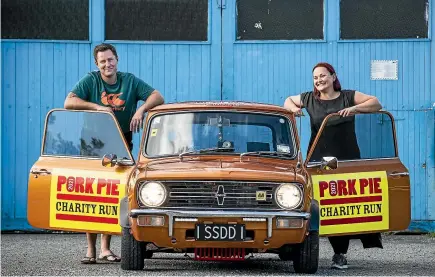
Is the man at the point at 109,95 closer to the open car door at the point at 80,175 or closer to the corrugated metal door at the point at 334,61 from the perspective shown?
the open car door at the point at 80,175

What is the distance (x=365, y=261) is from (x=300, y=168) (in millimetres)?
2070

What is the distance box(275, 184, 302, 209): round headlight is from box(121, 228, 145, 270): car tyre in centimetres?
121

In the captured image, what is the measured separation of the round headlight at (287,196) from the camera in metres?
10.1

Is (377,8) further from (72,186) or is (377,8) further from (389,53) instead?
(72,186)

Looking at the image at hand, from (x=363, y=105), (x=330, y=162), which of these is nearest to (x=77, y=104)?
(x=330, y=162)

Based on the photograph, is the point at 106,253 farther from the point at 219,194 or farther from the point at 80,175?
the point at 219,194

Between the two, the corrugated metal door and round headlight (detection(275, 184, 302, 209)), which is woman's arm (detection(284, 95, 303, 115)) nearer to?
round headlight (detection(275, 184, 302, 209))

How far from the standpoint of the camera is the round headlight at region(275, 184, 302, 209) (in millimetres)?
10086

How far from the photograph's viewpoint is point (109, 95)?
38.3ft

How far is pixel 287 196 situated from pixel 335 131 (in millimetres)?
1372

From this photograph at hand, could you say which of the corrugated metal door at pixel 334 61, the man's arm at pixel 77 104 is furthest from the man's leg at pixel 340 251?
the corrugated metal door at pixel 334 61

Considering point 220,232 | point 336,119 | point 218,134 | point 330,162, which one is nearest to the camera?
point 220,232

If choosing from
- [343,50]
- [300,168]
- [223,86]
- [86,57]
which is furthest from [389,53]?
[300,168]

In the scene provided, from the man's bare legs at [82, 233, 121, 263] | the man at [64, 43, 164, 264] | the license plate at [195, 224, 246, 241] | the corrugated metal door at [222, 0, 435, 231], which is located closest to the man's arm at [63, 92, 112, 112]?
the man at [64, 43, 164, 264]
